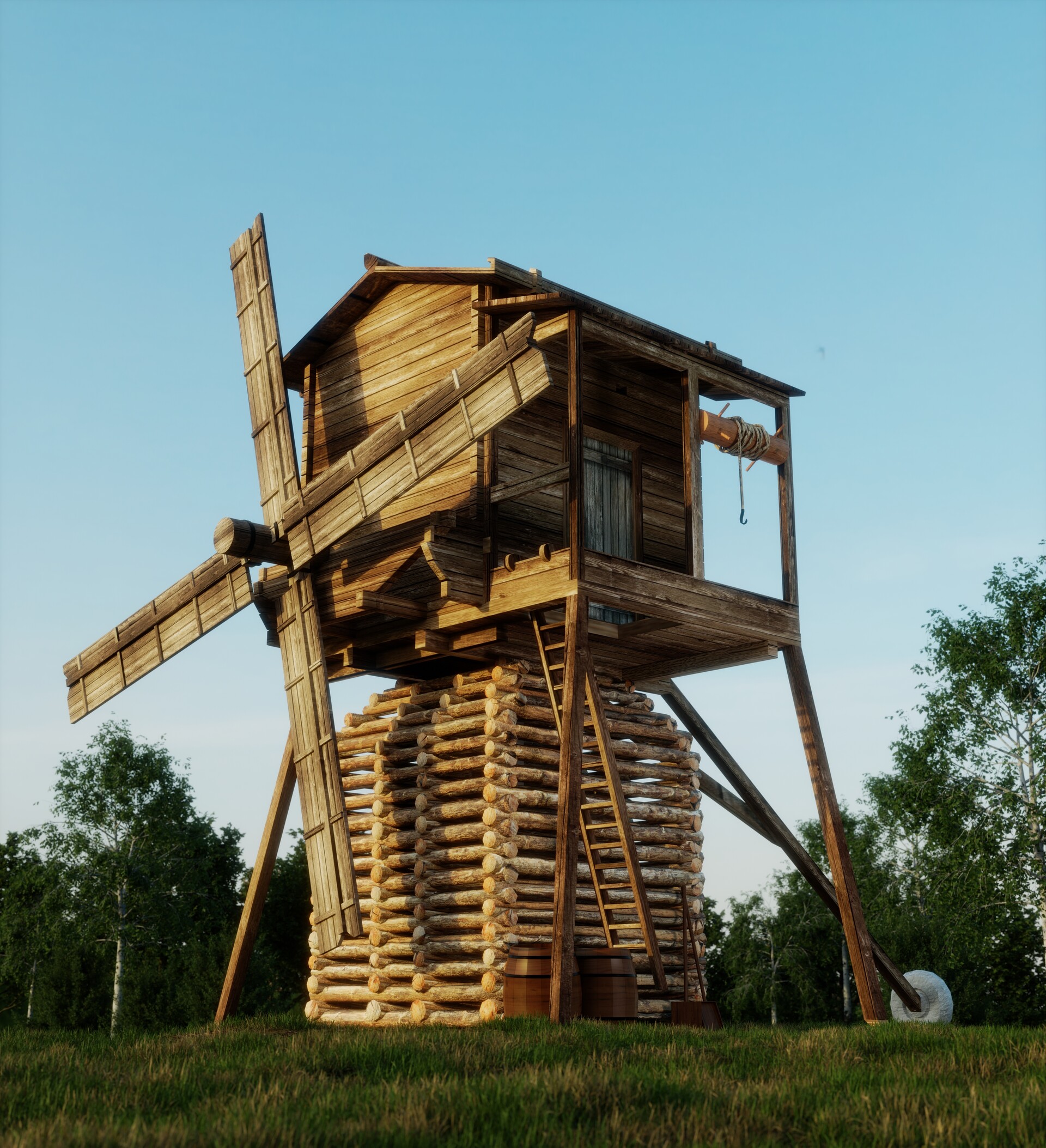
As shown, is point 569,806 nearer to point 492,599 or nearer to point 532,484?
point 492,599

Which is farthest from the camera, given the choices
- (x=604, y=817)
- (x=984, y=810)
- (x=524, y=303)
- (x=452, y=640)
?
(x=984, y=810)

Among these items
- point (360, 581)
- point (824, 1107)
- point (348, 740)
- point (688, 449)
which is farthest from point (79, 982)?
point (824, 1107)

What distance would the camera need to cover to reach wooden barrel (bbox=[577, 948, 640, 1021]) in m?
13.1

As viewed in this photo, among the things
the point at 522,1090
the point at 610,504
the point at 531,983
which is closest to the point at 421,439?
the point at 610,504

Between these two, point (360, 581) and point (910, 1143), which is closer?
point (910, 1143)

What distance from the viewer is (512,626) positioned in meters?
16.0

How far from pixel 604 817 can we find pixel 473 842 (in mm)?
1920

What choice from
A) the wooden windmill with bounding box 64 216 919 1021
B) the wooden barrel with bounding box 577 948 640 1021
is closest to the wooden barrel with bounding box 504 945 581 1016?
the wooden barrel with bounding box 577 948 640 1021

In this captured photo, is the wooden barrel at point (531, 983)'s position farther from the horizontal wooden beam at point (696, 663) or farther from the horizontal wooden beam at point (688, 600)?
the horizontal wooden beam at point (696, 663)

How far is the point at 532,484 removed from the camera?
14352mm

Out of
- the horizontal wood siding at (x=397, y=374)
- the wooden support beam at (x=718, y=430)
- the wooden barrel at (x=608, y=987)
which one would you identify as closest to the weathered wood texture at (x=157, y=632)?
the horizontal wood siding at (x=397, y=374)

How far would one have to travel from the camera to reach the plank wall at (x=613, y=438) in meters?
15.7

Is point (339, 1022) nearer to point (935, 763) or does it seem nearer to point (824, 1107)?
point (824, 1107)

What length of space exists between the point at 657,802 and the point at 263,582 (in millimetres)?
5841
